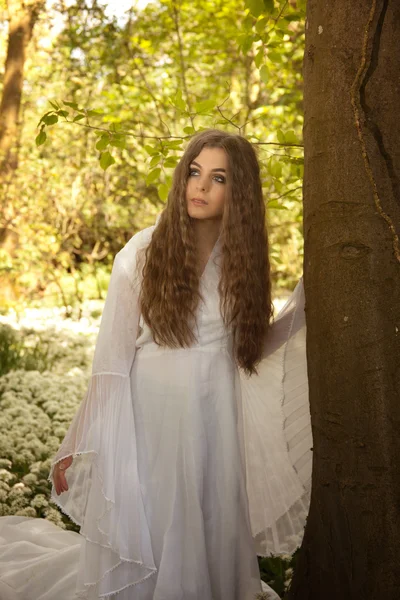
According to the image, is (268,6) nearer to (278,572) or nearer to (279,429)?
(279,429)

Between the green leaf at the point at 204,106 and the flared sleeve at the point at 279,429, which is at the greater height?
the green leaf at the point at 204,106

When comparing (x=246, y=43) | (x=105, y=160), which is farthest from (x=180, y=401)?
(x=246, y=43)

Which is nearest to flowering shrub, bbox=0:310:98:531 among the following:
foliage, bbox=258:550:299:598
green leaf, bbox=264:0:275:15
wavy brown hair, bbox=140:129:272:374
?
foliage, bbox=258:550:299:598

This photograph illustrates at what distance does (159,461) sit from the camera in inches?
106

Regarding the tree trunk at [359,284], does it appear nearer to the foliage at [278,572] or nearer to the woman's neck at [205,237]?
the woman's neck at [205,237]

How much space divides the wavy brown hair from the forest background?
6.28 ft

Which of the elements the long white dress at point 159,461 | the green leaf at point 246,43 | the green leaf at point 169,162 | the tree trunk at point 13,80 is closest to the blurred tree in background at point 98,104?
the tree trunk at point 13,80

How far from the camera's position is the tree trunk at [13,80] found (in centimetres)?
1017

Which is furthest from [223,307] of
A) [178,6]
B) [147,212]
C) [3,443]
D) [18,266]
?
[147,212]

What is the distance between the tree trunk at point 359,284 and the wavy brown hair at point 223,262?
0.48 metres

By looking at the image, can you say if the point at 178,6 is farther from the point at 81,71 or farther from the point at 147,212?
the point at 147,212

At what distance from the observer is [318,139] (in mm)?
2289

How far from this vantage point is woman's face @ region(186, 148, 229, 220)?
8.92 ft

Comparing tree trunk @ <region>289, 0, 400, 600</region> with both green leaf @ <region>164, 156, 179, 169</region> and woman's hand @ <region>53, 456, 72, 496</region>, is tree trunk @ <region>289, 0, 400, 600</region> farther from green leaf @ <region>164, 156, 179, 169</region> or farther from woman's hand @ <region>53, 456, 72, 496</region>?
green leaf @ <region>164, 156, 179, 169</region>
